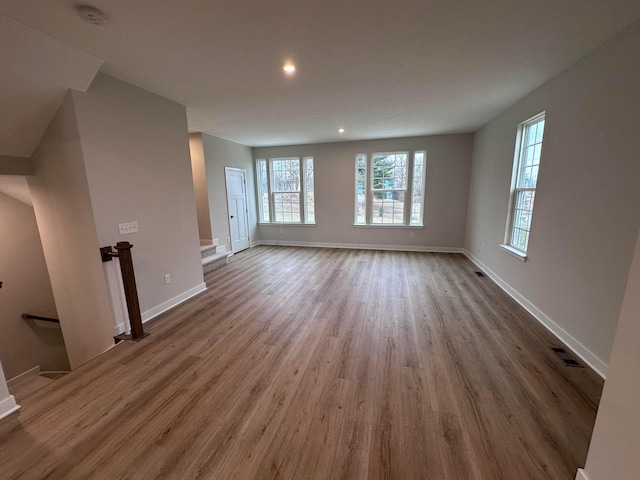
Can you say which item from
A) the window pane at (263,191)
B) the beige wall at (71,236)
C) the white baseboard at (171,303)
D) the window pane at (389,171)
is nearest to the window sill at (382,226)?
the window pane at (389,171)

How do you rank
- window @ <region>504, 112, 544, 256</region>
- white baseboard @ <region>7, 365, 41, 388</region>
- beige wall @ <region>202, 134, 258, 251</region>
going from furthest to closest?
1. beige wall @ <region>202, 134, 258, 251</region>
2. white baseboard @ <region>7, 365, 41, 388</region>
3. window @ <region>504, 112, 544, 256</region>

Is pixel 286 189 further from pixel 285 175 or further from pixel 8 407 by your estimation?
pixel 8 407

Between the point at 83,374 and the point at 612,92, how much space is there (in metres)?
4.90

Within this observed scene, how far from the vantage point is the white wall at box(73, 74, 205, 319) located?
2.47 m

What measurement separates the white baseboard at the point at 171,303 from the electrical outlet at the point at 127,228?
98 centimetres

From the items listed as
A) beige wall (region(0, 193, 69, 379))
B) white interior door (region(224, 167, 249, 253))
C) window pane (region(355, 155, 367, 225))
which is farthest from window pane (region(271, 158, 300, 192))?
beige wall (region(0, 193, 69, 379))

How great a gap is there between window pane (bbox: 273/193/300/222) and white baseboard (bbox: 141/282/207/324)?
3563 millimetres

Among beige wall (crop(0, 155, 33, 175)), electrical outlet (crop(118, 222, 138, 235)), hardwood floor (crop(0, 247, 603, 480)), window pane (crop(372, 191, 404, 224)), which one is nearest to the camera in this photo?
hardwood floor (crop(0, 247, 603, 480))

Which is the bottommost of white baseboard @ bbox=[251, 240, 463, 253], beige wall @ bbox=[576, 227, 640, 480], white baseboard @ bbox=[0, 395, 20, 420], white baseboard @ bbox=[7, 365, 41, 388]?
white baseboard @ bbox=[7, 365, 41, 388]

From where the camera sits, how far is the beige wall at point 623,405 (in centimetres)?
99

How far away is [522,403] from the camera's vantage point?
70.1 inches

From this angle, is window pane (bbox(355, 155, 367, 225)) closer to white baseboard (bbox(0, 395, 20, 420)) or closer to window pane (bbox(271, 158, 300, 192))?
window pane (bbox(271, 158, 300, 192))

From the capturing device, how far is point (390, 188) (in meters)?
6.32

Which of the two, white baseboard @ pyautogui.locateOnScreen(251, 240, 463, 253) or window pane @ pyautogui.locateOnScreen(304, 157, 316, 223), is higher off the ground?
window pane @ pyautogui.locateOnScreen(304, 157, 316, 223)
